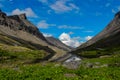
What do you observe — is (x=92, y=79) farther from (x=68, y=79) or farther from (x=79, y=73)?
(x=79, y=73)

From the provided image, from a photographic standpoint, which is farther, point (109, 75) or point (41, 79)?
point (109, 75)

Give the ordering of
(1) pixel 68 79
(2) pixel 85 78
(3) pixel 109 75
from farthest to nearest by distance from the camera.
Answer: (3) pixel 109 75, (2) pixel 85 78, (1) pixel 68 79

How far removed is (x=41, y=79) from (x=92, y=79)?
4.79 meters

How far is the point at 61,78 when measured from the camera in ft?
91.1

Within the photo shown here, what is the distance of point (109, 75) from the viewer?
32.1 meters

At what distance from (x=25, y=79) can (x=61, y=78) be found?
11.3 ft

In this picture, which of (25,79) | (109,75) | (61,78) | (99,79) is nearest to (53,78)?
(61,78)

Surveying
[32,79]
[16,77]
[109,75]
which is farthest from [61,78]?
[109,75]

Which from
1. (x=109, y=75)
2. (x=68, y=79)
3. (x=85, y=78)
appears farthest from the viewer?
(x=109, y=75)

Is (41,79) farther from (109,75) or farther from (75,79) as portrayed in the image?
(109,75)

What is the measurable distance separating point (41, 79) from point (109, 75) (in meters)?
8.59

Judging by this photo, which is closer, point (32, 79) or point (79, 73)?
point (32, 79)

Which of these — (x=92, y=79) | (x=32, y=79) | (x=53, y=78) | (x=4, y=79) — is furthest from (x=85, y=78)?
(x=4, y=79)

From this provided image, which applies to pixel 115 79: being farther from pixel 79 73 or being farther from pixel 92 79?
pixel 79 73
